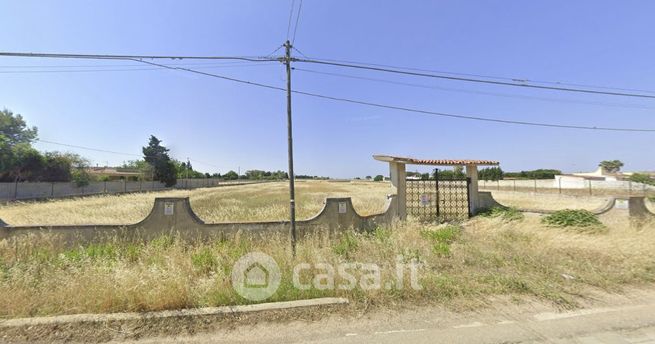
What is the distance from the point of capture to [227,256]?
5992mm

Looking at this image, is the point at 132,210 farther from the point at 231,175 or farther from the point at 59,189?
the point at 231,175

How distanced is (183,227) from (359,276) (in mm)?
5458

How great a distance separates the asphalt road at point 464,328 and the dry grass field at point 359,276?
1.07ft

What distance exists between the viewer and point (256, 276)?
4.72m

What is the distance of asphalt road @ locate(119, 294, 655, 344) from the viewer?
3.25m

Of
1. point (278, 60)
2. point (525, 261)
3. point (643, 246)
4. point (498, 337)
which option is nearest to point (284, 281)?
point (498, 337)

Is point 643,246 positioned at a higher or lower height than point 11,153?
lower

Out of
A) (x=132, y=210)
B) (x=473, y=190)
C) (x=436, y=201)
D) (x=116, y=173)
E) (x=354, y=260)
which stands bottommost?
(x=132, y=210)

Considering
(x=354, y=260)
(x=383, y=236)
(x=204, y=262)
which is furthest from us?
(x=383, y=236)

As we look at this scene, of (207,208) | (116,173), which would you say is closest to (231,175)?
(116,173)

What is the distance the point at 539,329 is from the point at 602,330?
0.71m

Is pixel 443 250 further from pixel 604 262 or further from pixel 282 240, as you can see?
pixel 282 240

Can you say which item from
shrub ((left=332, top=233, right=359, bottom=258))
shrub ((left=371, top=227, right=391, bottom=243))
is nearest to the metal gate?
shrub ((left=371, top=227, right=391, bottom=243))

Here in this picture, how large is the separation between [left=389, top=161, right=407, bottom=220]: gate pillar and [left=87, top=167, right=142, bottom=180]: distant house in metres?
54.4
